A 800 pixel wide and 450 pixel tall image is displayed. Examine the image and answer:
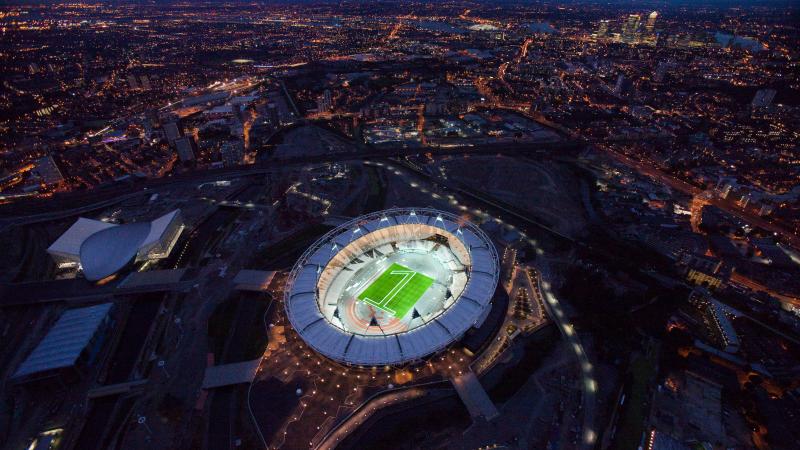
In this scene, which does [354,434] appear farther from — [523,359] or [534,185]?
[534,185]

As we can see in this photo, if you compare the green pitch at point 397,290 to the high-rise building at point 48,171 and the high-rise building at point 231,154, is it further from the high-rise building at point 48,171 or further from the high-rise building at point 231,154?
the high-rise building at point 48,171

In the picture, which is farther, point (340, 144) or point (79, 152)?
point (340, 144)

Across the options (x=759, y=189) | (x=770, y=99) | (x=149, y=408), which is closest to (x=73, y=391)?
(x=149, y=408)

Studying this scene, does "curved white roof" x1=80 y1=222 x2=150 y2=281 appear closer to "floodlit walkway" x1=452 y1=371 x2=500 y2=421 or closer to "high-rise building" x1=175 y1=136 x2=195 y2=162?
"high-rise building" x1=175 y1=136 x2=195 y2=162

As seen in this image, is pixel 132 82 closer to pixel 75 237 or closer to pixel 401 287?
pixel 75 237

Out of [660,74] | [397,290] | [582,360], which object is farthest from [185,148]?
[660,74]

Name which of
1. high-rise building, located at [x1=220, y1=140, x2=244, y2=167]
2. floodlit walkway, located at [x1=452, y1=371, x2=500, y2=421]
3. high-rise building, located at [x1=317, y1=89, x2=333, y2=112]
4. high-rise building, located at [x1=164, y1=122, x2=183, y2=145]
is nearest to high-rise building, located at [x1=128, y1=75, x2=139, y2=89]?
high-rise building, located at [x1=164, y1=122, x2=183, y2=145]
